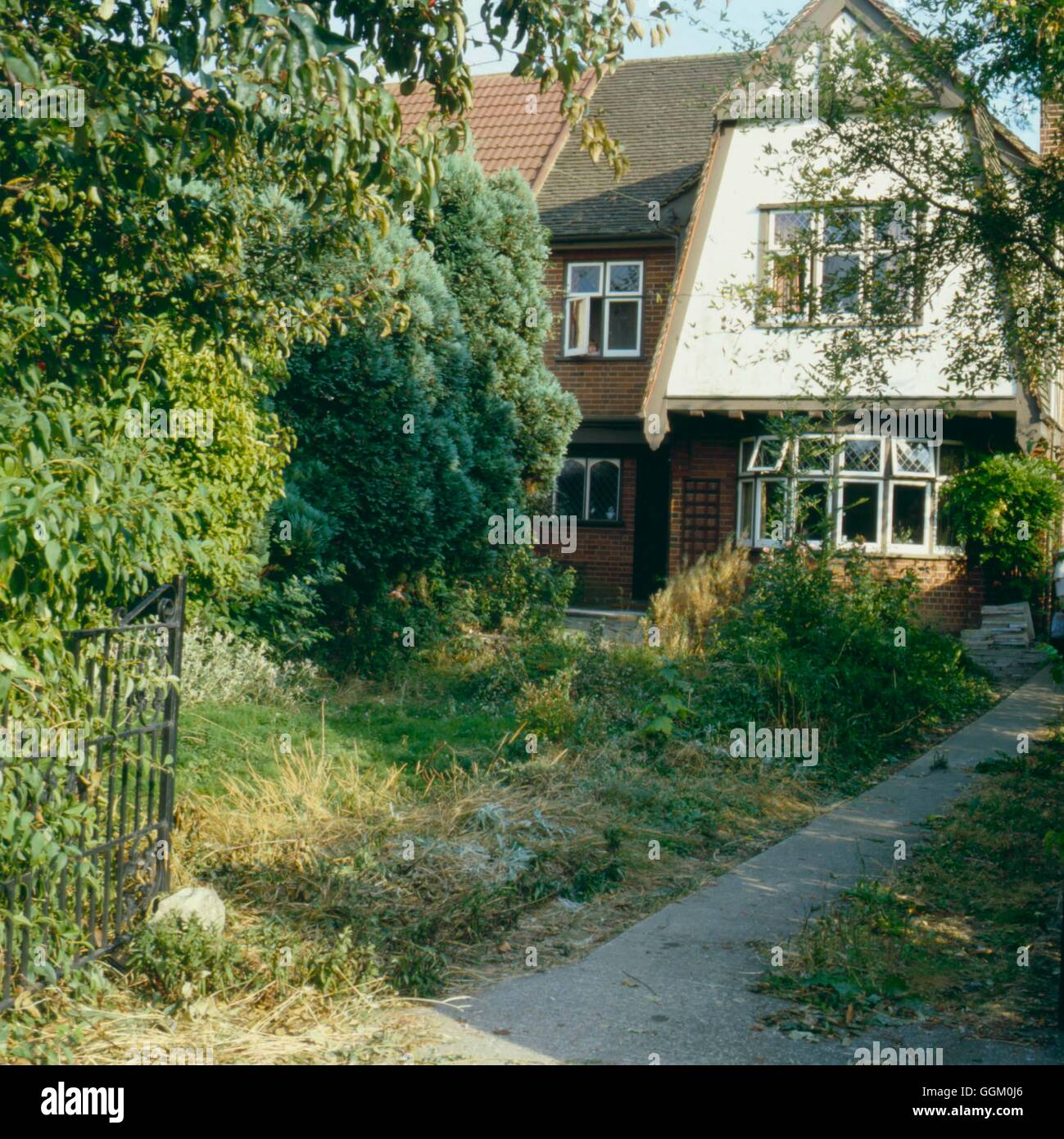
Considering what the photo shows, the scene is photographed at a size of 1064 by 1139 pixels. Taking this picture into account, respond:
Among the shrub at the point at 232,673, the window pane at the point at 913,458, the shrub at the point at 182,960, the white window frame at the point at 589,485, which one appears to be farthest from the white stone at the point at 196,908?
the white window frame at the point at 589,485

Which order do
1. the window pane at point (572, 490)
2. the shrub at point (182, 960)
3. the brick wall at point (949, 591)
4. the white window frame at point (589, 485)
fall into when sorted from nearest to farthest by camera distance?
the shrub at point (182, 960), the brick wall at point (949, 591), the white window frame at point (589, 485), the window pane at point (572, 490)

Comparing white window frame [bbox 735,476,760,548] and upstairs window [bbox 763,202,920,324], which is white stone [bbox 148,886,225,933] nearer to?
upstairs window [bbox 763,202,920,324]

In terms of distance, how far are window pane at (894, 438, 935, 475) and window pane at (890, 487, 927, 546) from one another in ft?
0.88

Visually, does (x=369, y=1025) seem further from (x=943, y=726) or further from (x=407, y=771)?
(x=943, y=726)

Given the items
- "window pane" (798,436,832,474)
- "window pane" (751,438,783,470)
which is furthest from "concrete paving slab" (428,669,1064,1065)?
"window pane" (751,438,783,470)

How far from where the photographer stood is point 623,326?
68.8 ft

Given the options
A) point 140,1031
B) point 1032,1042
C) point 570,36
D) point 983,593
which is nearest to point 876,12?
point 983,593

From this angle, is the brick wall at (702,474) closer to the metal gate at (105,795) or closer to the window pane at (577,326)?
the window pane at (577,326)

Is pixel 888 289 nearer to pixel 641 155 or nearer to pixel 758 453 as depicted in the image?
pixel 758 453

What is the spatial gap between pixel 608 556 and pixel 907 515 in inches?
208

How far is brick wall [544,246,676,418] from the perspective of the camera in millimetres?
20672

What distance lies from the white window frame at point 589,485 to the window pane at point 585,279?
2.79m

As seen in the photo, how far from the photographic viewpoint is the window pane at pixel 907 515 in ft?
58.4

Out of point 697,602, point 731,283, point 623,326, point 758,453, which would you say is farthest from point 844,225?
point 623,326
